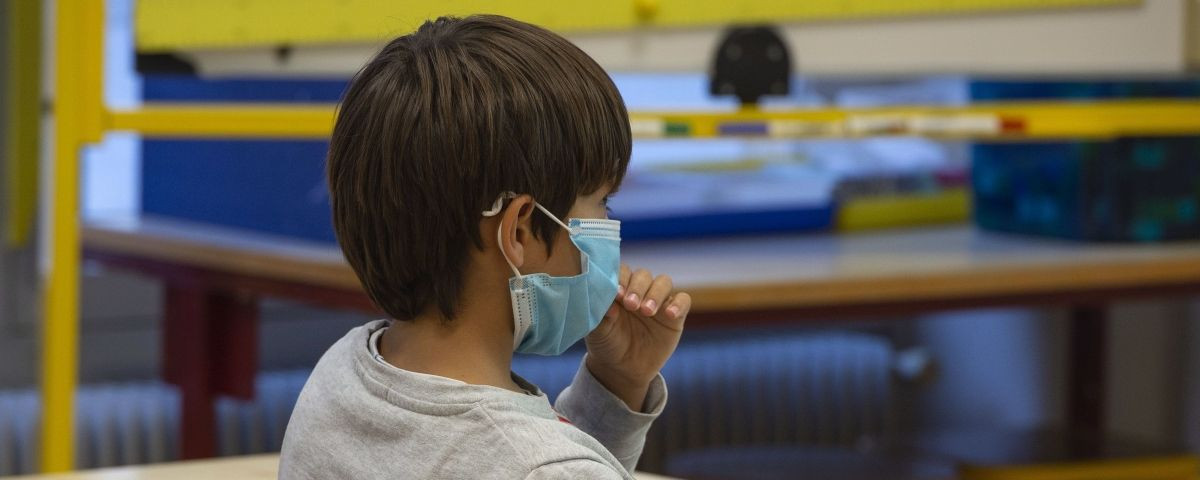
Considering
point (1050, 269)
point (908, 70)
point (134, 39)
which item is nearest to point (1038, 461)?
point (1050, 269)

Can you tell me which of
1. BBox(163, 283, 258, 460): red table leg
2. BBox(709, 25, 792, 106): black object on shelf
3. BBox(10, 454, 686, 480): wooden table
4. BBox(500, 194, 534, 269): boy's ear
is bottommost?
BBox(163, 283, 258, 460): red table leg

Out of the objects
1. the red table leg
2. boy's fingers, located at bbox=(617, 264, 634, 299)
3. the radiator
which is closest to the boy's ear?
boy's fingers, located at bbox=(617, 264, 634, 299)

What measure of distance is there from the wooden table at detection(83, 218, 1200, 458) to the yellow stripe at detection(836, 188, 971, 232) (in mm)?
119

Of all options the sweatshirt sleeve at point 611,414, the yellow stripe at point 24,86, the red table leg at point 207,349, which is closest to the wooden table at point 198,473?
the sweatshirt sleeve at point 611,414

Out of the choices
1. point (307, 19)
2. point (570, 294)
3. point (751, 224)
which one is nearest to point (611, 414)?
point (570, 294)

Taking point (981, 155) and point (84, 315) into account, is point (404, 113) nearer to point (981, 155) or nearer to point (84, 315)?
point (981, 155)

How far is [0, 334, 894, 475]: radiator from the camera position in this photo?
8.35 ft

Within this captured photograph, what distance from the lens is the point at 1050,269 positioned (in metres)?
1.91

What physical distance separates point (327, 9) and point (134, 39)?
23 centimetres

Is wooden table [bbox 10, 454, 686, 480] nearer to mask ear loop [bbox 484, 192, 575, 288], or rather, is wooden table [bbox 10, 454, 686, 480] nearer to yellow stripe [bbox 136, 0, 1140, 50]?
mask ear loop [bbox 484, 192, 575, 288]

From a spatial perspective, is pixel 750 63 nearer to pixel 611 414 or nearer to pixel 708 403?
pixel 611 414

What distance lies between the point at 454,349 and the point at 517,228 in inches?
3.1

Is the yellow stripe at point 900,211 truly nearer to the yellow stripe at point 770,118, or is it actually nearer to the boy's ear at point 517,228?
the yellow stripe at point 770,118

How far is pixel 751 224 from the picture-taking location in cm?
247
